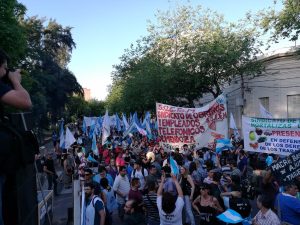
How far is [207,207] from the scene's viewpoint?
7.13 metres

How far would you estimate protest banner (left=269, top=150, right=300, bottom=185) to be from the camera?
6828 mm

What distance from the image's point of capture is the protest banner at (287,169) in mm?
6828

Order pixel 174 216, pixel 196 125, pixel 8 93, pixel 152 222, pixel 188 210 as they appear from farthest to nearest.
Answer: pixel 196 125
pixel 188 210
pixel 152 222
pixel 174 216
pixel 8 93

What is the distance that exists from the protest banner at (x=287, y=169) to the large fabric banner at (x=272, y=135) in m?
3.88

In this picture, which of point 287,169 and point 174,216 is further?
point 287,169

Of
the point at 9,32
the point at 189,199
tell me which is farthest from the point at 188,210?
the point at 9,32

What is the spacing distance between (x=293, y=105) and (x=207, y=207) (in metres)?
19.8

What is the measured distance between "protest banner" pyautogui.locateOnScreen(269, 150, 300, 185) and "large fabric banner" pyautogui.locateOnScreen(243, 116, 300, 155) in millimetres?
3878

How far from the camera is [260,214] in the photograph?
19.7 ft

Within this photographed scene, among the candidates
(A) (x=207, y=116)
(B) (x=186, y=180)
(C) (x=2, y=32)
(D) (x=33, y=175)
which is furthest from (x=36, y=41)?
(D) (x=33, y=175)

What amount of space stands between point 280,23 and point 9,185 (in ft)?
69.2

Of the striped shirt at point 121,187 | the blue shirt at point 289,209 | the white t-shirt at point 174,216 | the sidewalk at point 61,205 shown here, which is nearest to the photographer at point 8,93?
the white t-shirt at point 174,216

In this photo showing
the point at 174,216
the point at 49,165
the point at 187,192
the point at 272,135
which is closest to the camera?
→ the point at 174,216

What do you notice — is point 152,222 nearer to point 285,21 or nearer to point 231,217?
point 231,217
